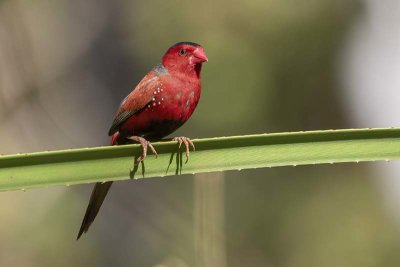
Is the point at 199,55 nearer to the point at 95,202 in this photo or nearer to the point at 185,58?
the point at 185,58

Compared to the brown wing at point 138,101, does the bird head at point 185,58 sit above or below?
above

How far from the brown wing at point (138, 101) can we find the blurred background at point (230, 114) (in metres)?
1.80

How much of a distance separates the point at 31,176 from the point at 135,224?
709 cm

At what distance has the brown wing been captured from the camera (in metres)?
3.72

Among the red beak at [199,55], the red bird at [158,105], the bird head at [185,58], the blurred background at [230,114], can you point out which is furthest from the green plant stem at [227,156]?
the blurred background at [230,114]

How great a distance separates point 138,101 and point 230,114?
486 cm

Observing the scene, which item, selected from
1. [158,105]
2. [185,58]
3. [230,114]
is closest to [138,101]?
[158,105]

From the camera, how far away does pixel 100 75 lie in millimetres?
12328

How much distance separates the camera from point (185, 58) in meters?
3.99

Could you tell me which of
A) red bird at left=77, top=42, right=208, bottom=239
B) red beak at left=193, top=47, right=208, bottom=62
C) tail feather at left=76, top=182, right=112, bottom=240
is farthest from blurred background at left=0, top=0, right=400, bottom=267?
tail feather at left=76, top=182, right=112, bottom=240

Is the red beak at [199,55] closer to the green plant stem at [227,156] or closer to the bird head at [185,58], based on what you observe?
the bird head at [185,58]

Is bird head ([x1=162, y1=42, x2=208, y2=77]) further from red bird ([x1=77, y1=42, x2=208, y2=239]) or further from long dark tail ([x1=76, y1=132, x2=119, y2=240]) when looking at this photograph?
long dark tail ([x1=76, y1=132, x2=119, y2=240])

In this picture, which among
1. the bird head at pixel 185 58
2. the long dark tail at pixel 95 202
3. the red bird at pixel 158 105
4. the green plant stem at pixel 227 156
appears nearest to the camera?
the green plant stem at pixel 227 156

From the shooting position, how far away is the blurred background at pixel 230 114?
23.2 feet
